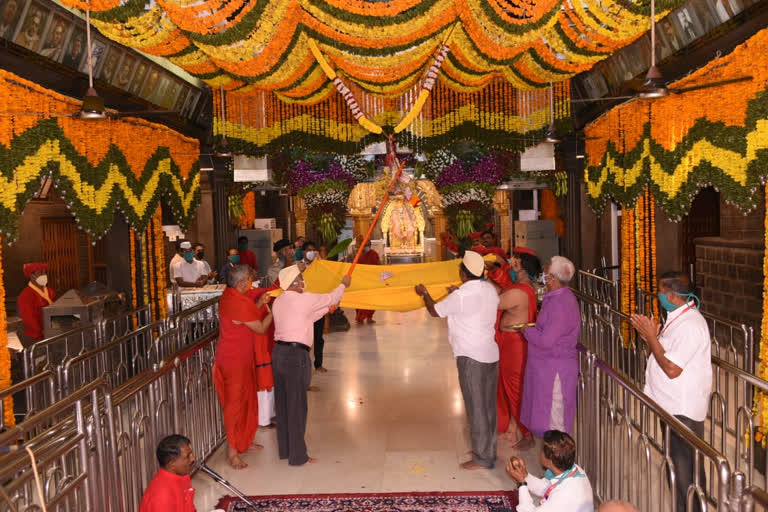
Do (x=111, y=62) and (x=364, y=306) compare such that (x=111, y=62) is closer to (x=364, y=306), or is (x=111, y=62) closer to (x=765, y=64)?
(x=364, y=306)

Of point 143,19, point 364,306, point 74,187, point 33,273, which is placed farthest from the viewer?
point 33,273

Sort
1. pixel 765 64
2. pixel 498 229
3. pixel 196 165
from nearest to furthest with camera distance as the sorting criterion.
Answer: pixel 765 64 < pixel 196 165 < pixel 498 229

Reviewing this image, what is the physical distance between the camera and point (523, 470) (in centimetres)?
330

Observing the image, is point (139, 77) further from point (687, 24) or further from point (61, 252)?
point (61, 252)

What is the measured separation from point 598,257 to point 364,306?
328 inches

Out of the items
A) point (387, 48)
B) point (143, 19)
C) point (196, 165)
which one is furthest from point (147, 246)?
point (387, 48)

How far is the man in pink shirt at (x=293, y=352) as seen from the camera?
537cm

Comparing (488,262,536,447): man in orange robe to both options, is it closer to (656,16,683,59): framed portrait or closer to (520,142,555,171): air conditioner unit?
(656,16,683,59): framed portrait

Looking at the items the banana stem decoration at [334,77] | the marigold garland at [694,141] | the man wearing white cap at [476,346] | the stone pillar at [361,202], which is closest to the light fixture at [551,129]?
the marigold garland at [694,141]

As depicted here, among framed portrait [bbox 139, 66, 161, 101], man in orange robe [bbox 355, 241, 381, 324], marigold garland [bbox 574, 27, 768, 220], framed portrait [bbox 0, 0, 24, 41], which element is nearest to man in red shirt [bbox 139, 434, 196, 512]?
framed portrait [bbox 0, 0, 24, 41]

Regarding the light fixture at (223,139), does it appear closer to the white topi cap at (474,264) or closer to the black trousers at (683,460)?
the white topi cap at (474,264)

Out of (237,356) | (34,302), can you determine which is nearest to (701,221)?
(237,356)

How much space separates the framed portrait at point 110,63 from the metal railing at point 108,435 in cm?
403

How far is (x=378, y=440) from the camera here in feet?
19.8
